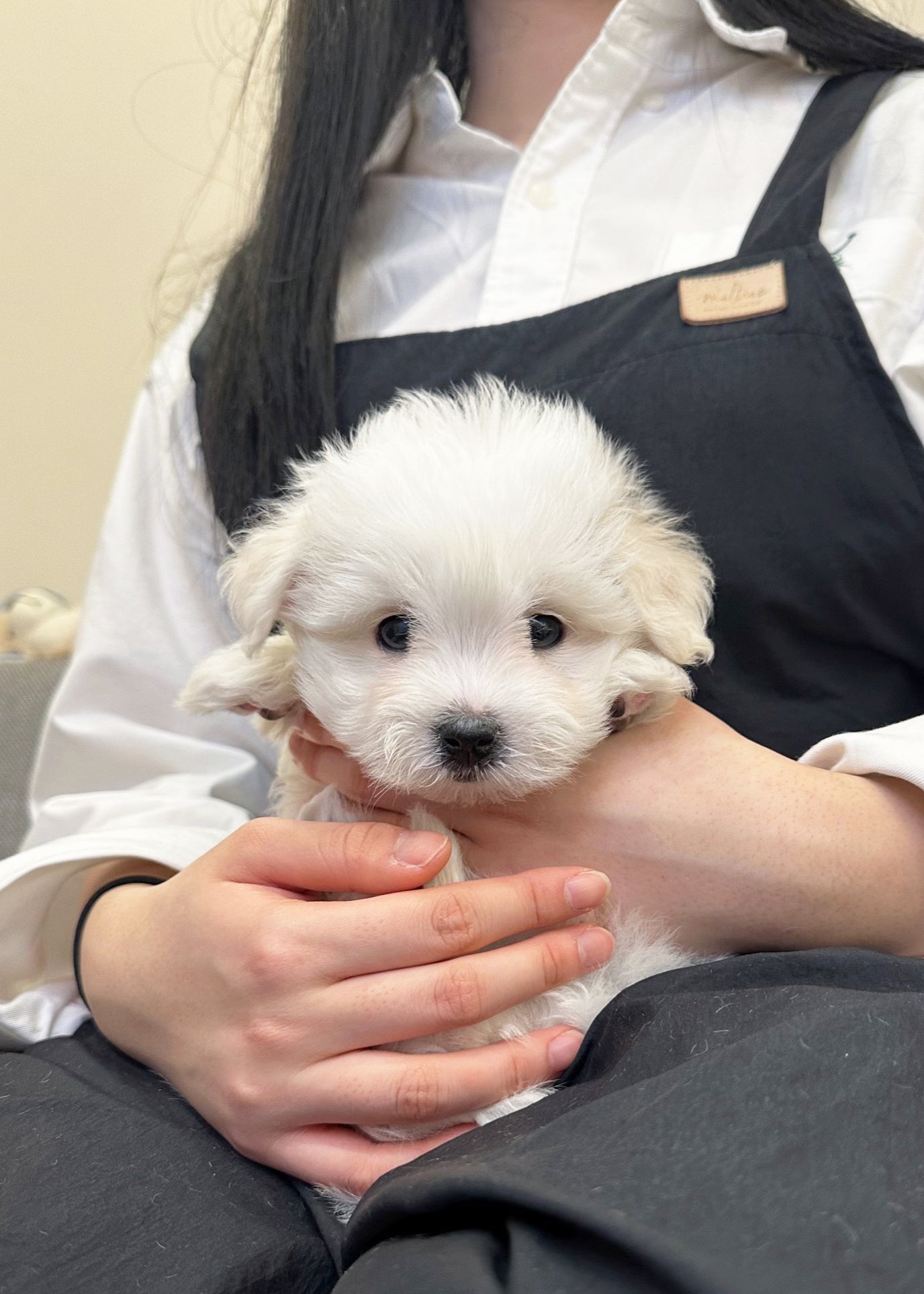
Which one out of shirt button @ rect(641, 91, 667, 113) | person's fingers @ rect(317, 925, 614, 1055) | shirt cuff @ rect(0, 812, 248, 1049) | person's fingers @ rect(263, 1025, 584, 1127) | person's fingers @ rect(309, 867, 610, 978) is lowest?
shirt cuff @ rect(0, 812, 248, 1049)

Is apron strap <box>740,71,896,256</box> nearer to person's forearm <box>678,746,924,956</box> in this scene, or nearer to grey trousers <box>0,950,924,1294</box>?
person's forearm <box>678,746,924,956</box>

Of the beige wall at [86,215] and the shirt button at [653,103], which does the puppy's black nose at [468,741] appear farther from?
the beige wall at [86,215]

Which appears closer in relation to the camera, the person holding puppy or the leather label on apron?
the person holding puppy

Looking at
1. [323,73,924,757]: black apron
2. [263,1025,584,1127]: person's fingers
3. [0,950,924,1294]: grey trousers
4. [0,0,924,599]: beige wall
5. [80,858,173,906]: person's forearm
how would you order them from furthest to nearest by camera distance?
1. [0,0,924,599]: beige wall
2. [80,858,173,906]: person's forearm
3. [323,73,924,757]: black apron
4. [263,1025,584,1127]: person's fingers
5. [0,950,924,1294]: grey trousers

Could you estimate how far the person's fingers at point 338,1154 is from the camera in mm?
896

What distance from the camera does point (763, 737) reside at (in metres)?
1.21

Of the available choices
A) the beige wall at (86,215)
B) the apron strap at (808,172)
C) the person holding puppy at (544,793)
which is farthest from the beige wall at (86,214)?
the apron strap at (808,172)

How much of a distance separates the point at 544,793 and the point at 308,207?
→ 2.71 feet

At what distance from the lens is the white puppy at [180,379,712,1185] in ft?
3.20

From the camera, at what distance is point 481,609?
0.99 meters

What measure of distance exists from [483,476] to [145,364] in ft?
7.17

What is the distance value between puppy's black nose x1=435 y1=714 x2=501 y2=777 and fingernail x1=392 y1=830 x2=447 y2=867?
70mm

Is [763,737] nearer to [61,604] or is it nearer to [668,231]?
[668,231]

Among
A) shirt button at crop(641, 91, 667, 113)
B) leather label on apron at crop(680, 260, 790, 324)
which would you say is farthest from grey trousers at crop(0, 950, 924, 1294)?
shirt button at crop(641, 91, 667, 113)
